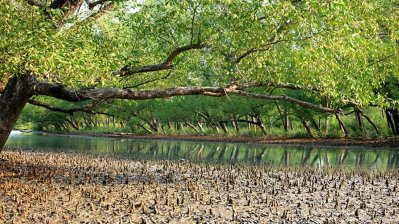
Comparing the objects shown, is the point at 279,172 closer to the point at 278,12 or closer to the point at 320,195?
the point at 320,195

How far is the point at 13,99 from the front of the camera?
13320mm

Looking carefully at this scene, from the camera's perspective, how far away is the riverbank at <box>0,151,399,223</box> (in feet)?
31.7

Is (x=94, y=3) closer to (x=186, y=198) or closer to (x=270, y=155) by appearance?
(x=186, y=198)

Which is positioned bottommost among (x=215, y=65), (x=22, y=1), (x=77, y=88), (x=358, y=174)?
(x=358, y=174)

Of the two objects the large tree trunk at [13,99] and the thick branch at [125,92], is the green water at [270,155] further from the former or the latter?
the large tree trunk at [13,99]

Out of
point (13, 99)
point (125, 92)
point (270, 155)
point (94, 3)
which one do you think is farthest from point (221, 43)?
point (270, 155)

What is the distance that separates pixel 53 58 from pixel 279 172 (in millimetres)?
11947

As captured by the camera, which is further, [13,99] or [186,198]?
[13,99]

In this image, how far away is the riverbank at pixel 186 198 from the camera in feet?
31.7

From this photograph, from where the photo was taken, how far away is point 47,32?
9867 mm

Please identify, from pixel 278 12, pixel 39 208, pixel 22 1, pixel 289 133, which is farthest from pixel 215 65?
pixel 289 133

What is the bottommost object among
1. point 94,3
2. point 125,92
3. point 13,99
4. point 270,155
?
point 270,155

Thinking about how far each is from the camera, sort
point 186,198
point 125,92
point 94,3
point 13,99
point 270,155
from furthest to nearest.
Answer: point 270,155
point 94,3
point 13,99
point 125,92
point 186,198

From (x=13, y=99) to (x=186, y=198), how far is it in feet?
21.1
